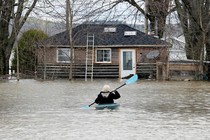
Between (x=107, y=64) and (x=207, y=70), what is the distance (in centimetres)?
673

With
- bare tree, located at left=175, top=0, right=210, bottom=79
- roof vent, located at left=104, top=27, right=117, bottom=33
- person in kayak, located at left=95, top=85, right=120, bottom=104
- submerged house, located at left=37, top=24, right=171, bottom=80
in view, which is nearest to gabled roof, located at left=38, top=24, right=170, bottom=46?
submerged house, located at left=37, top=24, right=171, bottom=80

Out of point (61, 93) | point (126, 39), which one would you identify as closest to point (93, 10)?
point (126, 39)

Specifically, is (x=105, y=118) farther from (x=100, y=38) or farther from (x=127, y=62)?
(x=100, y=38)

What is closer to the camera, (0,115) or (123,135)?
(123,135)

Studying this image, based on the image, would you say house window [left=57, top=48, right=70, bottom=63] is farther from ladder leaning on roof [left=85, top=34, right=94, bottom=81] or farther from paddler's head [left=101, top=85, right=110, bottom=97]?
paddler's head [left=101, top=85, right=110, bottom=97]

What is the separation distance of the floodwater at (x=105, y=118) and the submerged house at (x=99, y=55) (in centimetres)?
1653

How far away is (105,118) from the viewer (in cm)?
1585

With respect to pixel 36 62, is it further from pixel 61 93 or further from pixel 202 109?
pixel 202 109

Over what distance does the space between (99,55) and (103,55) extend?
28 cm

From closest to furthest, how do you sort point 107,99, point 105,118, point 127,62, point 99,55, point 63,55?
point 105,118, point 107,99, point 127,62, point 99,55, point 63,55

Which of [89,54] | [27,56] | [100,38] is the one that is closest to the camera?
[89,54]

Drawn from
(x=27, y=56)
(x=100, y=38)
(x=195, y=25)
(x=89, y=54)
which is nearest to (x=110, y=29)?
(x=100, y=38)

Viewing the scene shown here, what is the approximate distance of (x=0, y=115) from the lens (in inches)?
651

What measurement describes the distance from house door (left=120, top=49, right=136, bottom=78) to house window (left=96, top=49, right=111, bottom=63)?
89cm
